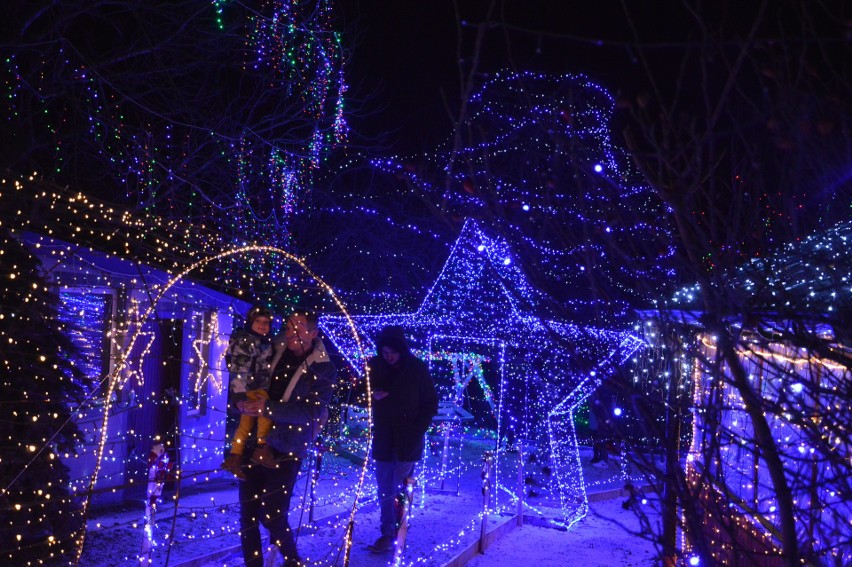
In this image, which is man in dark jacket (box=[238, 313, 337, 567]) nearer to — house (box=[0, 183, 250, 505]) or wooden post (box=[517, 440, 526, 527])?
house (box=[0, 183, 250, 505])

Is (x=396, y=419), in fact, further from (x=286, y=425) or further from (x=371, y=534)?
(x=286, y=425)

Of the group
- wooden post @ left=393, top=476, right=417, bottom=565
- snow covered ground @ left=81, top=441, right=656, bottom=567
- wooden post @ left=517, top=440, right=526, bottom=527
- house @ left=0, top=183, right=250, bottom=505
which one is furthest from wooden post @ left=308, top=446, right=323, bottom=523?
wooden post @ left=517, top=440, right=526, bottom=527

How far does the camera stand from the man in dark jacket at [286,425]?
5.92m

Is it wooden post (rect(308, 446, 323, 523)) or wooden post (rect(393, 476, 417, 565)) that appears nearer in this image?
wooden post (rect(308, 446, 323, 523))

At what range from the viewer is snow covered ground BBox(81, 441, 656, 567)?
7.37 meters

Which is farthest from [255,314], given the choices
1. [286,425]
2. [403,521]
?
[403,521]

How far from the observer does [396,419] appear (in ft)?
25.6

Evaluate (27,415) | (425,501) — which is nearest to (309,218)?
(425,501)

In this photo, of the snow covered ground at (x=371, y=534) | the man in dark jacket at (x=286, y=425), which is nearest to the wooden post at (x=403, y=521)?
the snow covered ground at (x=371, y=534)

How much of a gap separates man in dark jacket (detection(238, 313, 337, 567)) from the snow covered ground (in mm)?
367

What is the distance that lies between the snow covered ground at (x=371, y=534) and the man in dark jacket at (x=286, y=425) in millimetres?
367

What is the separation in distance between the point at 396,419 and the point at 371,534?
60.4 inches

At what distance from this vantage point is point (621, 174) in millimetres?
14398

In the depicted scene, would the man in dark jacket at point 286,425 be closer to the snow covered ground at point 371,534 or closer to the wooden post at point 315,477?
the snow covered ground at point 371,534
